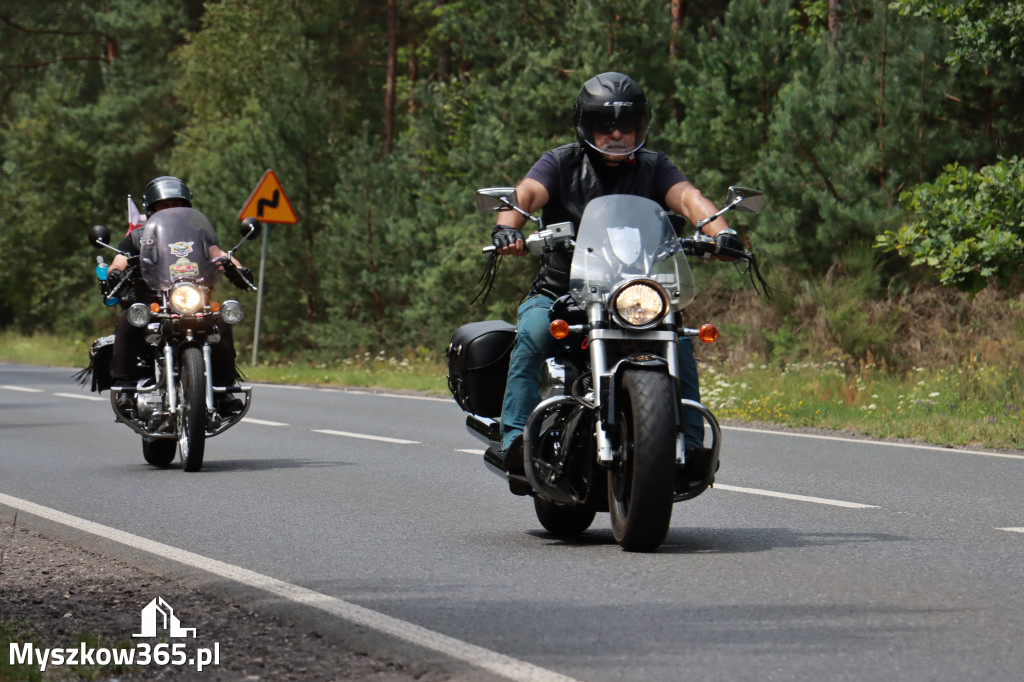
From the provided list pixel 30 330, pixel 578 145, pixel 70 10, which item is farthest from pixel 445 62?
pixel 578 145

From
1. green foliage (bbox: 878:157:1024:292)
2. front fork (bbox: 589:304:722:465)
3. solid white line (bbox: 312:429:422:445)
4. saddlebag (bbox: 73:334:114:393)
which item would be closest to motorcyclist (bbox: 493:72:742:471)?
front fork (bbox: 589:304:722:465)

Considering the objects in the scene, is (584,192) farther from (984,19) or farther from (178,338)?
(984,19)

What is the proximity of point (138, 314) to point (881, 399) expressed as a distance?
7588 mm

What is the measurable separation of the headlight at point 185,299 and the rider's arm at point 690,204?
4.73 metres

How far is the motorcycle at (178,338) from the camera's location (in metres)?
10.9

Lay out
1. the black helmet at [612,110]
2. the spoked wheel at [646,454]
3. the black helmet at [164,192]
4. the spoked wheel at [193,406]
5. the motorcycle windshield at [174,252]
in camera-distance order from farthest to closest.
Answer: the black helmet at [164,192] → the motorcycle windshield at [174,252] → the spoked wheel at [193,406] → the black helmet at [612,110] → the spoked wheel at [646,454]

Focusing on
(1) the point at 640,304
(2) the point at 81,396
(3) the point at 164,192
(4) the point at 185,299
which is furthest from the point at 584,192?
(2) the point at 81,396

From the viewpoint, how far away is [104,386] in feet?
38.3

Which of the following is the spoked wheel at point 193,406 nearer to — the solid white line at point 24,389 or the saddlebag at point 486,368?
the saddlebag at point 486,368

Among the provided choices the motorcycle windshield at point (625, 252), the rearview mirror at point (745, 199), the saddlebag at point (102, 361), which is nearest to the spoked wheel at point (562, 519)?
the motorcycle windshield at point (625, 252)

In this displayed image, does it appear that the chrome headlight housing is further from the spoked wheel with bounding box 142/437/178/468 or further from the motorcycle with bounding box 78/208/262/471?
the spoked wheel with bounding box 142/437/178/468

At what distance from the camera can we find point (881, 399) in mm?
15273

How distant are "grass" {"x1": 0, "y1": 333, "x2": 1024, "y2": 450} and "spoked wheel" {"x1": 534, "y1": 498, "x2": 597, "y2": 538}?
5.78m

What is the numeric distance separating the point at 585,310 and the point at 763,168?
13.8 meters
